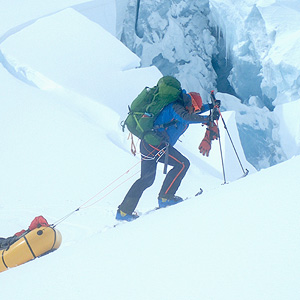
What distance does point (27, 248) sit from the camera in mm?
2627

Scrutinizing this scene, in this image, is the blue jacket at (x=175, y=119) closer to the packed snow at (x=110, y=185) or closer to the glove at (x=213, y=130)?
the glove at (x=213, y=130)

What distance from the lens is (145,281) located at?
1.35 meters

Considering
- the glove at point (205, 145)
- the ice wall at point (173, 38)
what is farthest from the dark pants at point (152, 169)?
the ice wall at point (173, 38)

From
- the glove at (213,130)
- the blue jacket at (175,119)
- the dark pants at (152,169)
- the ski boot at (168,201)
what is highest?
the blue jacket at (175,119)

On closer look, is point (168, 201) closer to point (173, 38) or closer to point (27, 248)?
point (27, 248)

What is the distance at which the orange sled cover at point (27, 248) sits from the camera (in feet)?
8.57

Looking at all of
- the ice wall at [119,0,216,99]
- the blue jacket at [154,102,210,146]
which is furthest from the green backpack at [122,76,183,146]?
the ice wall at [119,0,216,99]

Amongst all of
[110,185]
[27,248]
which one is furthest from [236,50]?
[27,248]

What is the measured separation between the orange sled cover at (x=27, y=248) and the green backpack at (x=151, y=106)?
103 cm

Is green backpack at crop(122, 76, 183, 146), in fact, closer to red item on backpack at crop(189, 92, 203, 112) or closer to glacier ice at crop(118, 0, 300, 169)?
red item on backpack at crop(189, 92, 203, 112)

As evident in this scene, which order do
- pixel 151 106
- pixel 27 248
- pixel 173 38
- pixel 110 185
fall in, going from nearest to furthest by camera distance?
pixel 27 248 → pixel 151 106 → pixel 110 185 → pixel 173 38

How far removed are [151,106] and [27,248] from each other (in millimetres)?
1344

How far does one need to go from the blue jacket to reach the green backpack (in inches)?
1.8

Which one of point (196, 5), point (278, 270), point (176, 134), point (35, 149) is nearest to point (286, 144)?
point (196, 5)
